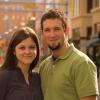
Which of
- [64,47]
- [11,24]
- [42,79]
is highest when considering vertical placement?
[64,47]

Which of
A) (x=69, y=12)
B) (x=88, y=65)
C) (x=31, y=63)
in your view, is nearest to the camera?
(x=88, y=65)

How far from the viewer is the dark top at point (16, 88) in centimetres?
411

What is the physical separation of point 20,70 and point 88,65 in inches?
29.1

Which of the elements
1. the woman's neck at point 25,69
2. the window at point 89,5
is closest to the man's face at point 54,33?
the woman's neck at point 25,69

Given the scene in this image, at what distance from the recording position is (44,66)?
14.5 ft

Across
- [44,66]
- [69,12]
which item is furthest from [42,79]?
[69,12]

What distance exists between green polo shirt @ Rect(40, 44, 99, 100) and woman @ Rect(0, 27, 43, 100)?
17 cm

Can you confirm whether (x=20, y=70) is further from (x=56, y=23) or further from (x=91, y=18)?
(x=91, y=18)

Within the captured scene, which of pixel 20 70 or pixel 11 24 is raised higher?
pixel 20 70

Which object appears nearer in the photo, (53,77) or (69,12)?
(53,77)

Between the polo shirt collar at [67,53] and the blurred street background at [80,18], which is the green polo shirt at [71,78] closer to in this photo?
the polo shirt collar at [67,53]

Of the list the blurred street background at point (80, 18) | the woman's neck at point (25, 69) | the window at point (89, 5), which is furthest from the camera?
the window at point (89, 5)

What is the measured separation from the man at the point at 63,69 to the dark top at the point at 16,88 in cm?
10

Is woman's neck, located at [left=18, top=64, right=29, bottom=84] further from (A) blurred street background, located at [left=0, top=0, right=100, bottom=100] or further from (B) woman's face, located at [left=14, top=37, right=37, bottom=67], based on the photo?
(A) blurred street background, located at [left=0, top=0, right=100, bottom=100]
